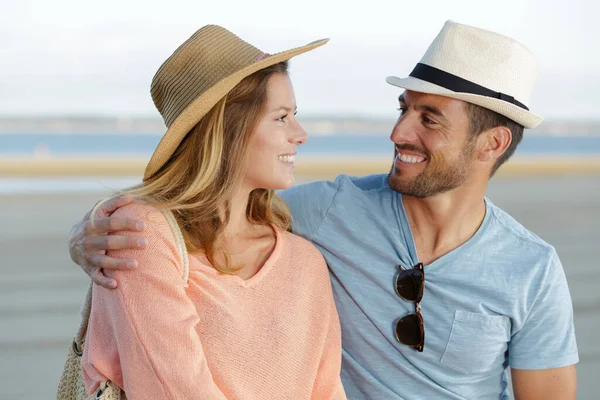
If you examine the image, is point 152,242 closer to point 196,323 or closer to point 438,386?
point 196,323

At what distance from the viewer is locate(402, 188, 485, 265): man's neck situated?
291cm

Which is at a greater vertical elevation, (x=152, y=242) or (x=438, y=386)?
Result: (x=152, y=242)

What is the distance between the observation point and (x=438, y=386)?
9.33ft

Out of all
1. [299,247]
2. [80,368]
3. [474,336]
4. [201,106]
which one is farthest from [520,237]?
[80,368]

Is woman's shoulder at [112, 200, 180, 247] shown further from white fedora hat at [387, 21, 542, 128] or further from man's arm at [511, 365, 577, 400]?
man's arm at [511, 365, 577, 400]

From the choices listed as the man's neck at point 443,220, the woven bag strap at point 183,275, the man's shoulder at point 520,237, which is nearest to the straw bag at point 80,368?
the woven bag strap at point 183,275

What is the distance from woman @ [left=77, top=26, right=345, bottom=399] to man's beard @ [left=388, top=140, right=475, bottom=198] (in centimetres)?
42

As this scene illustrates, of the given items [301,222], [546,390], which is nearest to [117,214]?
[301,222]

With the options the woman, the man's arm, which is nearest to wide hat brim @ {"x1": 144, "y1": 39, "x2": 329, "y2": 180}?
the woman

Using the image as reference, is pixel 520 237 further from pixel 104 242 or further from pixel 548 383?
pixel 104 242

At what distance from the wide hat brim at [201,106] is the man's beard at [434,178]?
0.61 m

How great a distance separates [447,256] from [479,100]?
1.75 ft

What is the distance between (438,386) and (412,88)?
0.98 metres

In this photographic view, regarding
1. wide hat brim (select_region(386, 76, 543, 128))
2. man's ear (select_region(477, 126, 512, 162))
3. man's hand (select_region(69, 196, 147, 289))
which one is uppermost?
wide hat brim (select_region(386, 76, 543, 128))
